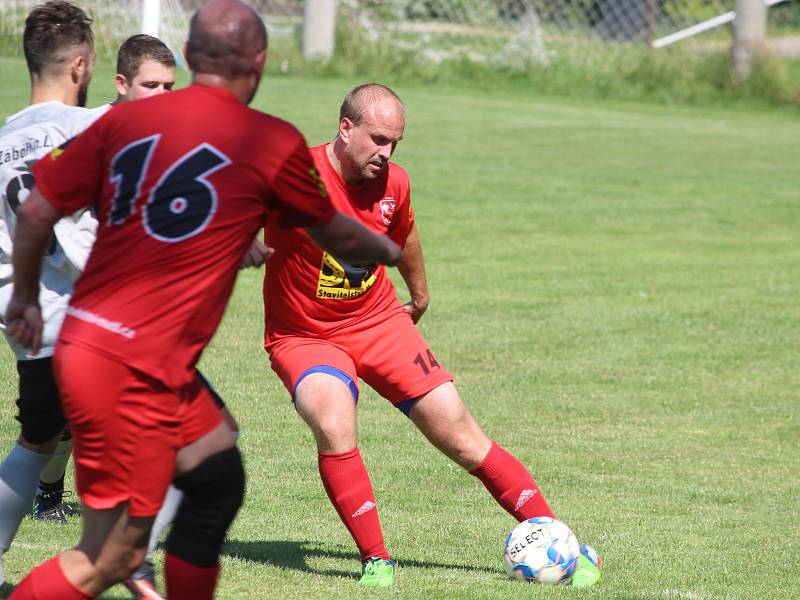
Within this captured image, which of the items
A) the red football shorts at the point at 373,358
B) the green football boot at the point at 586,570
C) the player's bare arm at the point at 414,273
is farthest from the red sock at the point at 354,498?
the player's bare arm at the point at 414,273

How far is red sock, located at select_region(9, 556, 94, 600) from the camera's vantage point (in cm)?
384

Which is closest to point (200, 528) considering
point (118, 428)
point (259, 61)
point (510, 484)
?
point (118, 428)

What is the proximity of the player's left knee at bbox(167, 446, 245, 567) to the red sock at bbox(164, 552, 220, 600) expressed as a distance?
0.7 inches

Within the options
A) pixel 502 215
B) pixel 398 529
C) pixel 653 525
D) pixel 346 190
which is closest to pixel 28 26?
pixel 346 190

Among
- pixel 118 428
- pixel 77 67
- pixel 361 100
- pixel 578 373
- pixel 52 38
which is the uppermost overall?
pixel 52 38

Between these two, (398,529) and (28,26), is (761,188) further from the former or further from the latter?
(28,26)

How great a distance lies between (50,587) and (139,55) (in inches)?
112

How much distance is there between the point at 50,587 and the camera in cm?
385

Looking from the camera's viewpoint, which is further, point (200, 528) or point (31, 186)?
point (31, 186)

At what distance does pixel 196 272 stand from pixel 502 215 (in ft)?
43.1

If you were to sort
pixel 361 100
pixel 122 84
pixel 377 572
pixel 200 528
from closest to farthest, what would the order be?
pixel 200 528
pixel 377 572
pixel 361 100
pixel 122 84

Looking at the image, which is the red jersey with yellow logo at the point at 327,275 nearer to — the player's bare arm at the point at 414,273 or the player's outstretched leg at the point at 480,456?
the player's bare arm at the point at 414,273

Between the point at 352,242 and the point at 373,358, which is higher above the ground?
the point at 352,242

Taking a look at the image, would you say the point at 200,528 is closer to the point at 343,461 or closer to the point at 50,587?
the point at 50,587
